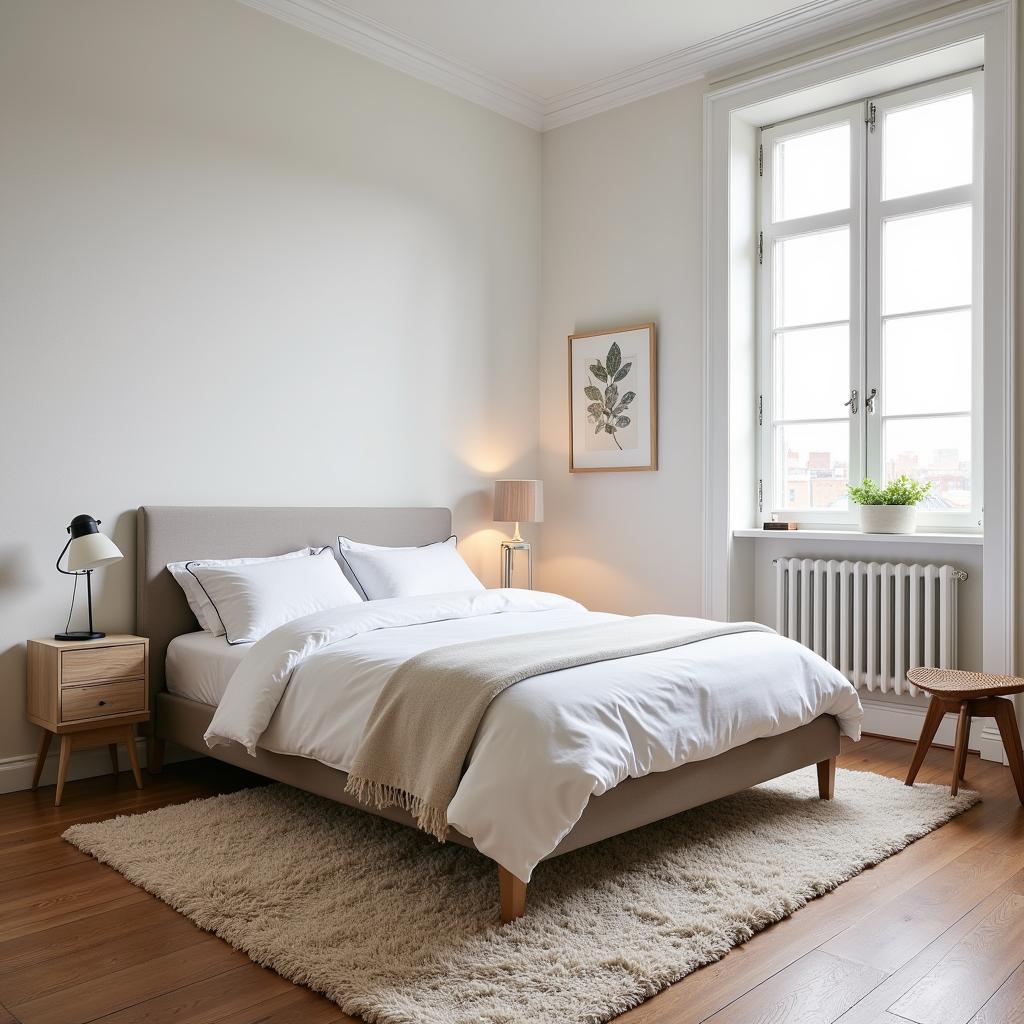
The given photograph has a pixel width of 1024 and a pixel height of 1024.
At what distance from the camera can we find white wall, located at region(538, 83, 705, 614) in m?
4.89

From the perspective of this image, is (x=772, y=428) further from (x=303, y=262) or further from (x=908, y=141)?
(x=303, y=262)

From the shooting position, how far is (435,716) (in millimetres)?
2564

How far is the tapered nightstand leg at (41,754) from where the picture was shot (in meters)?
3.46

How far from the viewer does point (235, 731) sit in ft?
10.1

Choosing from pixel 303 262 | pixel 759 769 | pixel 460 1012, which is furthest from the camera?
pixel 303 262

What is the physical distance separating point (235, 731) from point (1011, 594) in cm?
299

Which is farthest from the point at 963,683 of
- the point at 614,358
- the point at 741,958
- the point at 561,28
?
the point at 561,28

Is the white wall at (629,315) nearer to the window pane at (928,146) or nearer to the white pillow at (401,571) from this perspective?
the window pane at (928,146)

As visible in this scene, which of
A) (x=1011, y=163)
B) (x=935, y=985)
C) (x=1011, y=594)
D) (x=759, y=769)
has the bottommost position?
(x=935, y=985)

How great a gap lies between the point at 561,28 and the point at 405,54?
77cm

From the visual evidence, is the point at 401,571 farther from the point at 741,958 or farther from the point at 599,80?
the point at 599,80

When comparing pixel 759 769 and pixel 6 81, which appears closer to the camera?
pixel 759 769

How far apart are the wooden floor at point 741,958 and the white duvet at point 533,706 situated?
0.49m

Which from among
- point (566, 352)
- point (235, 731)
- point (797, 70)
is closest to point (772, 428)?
point (566, 352)
